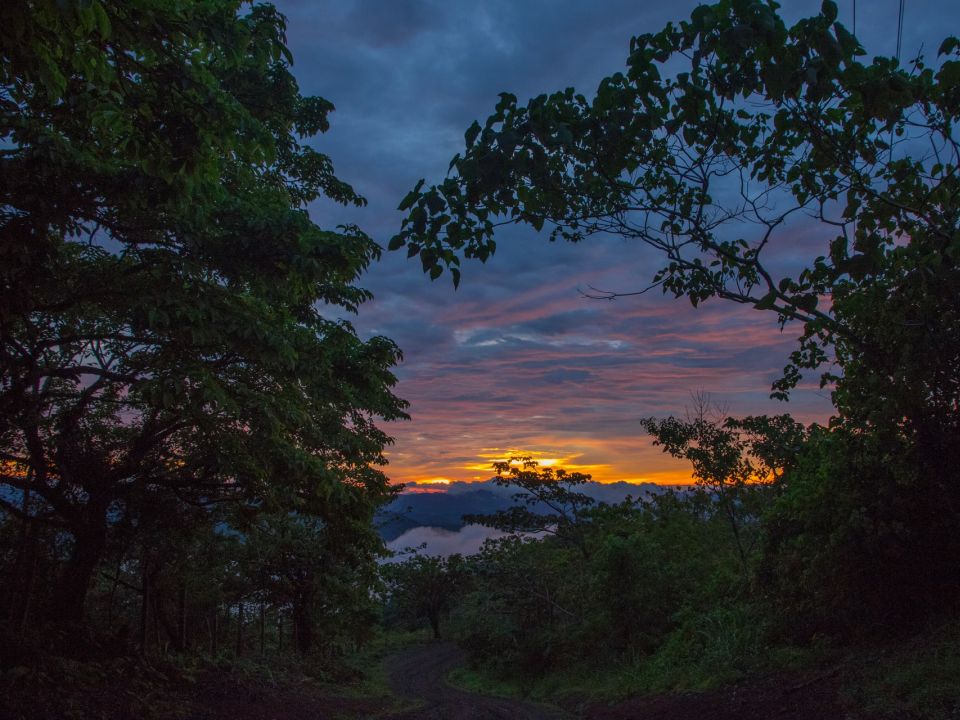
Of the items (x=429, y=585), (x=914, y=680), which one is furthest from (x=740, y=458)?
(x=429, y=585)

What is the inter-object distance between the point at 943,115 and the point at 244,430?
937 centimetres

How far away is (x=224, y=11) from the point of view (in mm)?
6531

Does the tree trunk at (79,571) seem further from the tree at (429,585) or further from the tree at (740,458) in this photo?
the tree at (429,585)

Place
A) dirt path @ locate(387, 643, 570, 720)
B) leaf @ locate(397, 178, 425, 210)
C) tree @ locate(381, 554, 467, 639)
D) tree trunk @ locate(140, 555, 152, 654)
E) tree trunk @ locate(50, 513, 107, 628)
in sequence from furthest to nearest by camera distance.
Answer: tree @ locate(381, 554, 467, 639) < dirt path @ locate(387, 643, 570, 720) < tree trunk @ locate(140, 555, 152, 654) < tree trunk @ locate(50, 513, 107, 628) < leaf @ locate(397, 178, 425, 210)

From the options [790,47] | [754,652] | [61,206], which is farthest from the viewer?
[754,652]

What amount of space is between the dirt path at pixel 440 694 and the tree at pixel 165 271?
202 inches

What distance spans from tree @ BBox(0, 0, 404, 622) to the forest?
5 cm

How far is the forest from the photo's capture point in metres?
4.50

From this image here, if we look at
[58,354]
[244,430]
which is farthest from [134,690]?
[58,354]

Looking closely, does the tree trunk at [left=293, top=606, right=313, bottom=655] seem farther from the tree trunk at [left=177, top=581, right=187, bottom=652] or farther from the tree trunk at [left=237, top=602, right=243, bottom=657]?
the tree trunk at [left=177, top=581, right=187, bottom=652]

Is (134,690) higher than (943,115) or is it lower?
lower

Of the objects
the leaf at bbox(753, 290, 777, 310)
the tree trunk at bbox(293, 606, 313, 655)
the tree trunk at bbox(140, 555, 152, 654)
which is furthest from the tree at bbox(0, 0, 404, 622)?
the tree trunk at bbox(293, 606, 313, 655)

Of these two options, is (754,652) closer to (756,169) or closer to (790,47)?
(756,169)

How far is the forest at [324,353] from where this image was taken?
4.50 m
